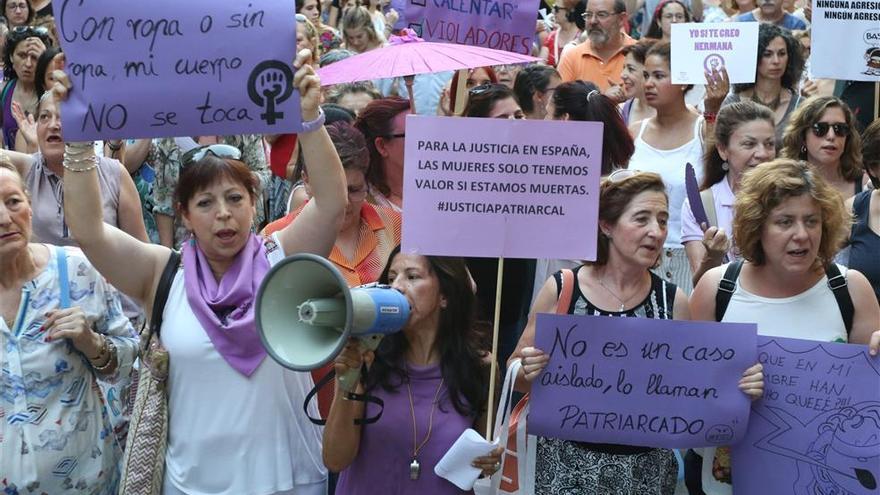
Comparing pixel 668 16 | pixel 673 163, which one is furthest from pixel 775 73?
pixel 668 16

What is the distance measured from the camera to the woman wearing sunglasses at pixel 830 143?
22.0ft

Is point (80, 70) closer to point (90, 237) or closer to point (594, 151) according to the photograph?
point (90, 237)

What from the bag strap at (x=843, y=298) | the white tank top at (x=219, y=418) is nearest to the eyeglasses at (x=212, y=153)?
the white tank top at (x=219, y=418)

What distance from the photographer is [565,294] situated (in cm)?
474

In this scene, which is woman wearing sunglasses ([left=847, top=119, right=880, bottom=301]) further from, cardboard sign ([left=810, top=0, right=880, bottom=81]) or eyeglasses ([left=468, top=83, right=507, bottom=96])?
eyeglasses ([left=468, top=83, right=507, bottom=96])

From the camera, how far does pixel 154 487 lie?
462cm

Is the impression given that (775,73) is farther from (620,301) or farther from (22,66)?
(22,66)

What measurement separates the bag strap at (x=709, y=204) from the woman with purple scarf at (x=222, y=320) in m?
2.37

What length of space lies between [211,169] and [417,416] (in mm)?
1046

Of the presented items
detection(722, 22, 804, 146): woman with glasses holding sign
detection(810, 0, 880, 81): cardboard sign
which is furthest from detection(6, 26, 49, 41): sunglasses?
detection(810, 0, 880, 81): cardboard sign

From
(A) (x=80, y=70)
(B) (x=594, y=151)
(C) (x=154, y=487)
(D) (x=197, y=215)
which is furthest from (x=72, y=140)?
(B) (x=594, y=151)

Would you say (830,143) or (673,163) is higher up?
(830,143)

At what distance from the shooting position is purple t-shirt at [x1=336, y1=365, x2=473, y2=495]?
4.59m

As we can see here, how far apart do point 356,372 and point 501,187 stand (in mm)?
753
